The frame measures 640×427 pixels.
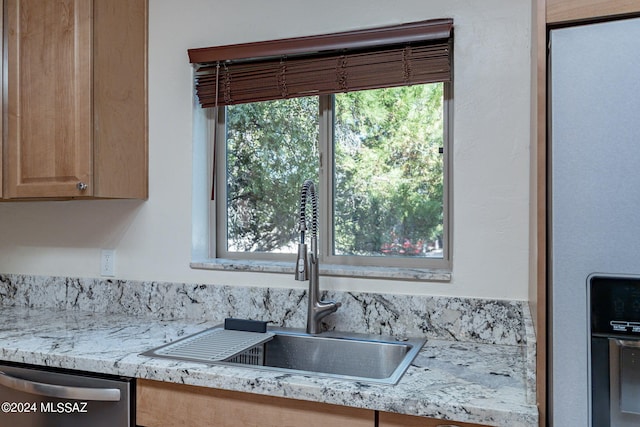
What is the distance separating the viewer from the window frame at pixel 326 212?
1.75 m

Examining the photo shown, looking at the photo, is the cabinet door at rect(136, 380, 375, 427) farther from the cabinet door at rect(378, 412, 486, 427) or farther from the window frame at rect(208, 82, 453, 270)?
the window frame at rect(208, 82, 453, 270)

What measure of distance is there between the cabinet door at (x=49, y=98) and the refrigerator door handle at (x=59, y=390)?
0.66 m

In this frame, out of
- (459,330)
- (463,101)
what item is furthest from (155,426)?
(463,101)

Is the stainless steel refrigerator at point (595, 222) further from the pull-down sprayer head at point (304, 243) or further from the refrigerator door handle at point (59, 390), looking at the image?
the refrigerator door handle at point (59, 390)

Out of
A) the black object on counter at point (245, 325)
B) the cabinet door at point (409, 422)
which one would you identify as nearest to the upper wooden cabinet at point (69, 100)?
the black object on counter at point (245, 325)

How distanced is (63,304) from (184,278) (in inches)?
24.6

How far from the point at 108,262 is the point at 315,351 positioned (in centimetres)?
101

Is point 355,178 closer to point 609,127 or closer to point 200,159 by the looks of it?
point 200,159

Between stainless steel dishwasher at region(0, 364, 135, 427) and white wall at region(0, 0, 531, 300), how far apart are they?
2.06 ft

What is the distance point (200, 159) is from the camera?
6.62 feet

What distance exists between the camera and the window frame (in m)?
1.75

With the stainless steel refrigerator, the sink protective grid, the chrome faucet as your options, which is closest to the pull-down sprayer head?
the chrome faucet

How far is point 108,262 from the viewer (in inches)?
82.5

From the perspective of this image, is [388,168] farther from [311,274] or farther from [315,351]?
[315,351]
